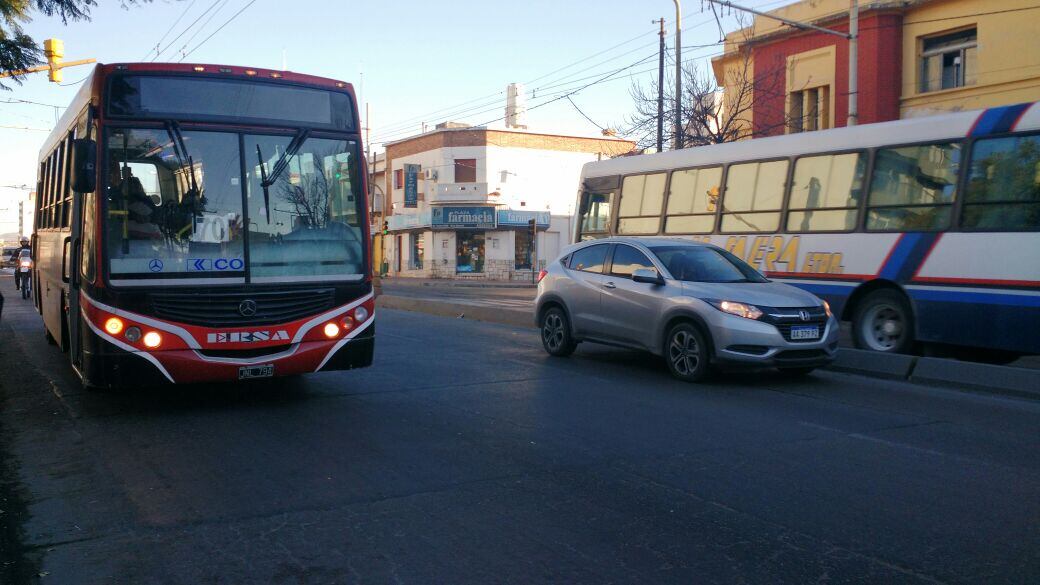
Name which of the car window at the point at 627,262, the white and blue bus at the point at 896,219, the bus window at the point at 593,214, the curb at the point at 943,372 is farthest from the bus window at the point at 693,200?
the curb at the point at 943,372

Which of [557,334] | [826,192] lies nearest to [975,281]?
[826,192]

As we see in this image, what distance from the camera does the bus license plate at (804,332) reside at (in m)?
9.69

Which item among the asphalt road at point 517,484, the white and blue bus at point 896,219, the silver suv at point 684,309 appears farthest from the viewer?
the white and blue bus at point 896,219

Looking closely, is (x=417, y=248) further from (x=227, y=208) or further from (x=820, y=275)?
(x=227, y=208)

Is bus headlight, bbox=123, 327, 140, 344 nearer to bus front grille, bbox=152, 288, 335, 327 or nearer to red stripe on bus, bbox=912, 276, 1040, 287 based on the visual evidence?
bus front grille, bbox=152, 288, 335, 327

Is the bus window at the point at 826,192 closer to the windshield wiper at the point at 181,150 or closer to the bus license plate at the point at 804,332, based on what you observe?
the bus license plate at the point at 804,332

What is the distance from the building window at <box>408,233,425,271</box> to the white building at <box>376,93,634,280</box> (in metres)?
0.06

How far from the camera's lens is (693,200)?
1509cm

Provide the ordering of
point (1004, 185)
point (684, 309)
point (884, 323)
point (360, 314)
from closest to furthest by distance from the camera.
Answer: point (360, 314) < point (684, 309) < point (1004, 185) < point (884, 323)

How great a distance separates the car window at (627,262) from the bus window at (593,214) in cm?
560

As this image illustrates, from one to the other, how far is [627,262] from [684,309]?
1365 mm

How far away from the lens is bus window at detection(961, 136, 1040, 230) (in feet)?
33.4

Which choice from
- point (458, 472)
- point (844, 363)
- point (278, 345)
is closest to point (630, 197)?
point (844, 363)

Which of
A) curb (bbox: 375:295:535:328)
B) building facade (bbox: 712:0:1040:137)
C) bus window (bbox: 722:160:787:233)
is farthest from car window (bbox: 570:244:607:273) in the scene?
building facade (bbox: 712:0:1040:137)
